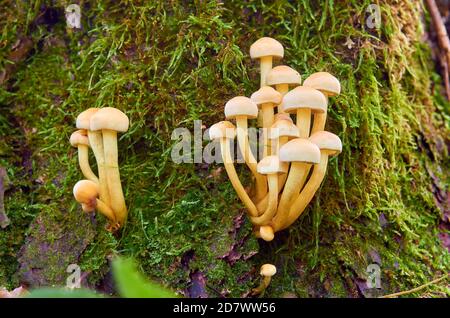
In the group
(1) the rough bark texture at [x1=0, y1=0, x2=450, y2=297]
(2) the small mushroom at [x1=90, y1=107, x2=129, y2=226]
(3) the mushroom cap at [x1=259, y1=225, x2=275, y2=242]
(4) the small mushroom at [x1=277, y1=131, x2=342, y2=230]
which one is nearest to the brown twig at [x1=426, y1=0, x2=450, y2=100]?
(1) the rough bark texture at [x1=0, y1=0, x2=450, y2=297]

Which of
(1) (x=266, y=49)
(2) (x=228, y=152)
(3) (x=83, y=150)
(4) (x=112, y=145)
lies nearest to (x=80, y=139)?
(3) (x=83, y=150)

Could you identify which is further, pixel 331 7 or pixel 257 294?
pixel 331 7

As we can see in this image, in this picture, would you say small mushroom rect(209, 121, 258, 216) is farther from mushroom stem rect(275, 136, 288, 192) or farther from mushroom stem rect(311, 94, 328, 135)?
mushroom stem rect(311, 94, 328, 135)

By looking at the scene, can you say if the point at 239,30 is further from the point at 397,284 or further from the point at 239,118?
the point at 397,284

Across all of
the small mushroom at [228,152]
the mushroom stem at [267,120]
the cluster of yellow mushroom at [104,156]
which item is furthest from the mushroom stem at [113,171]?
the mushroom stem at [267,120]

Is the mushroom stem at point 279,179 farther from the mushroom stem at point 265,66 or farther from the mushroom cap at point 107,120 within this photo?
the mushroom cap at point 107,120
